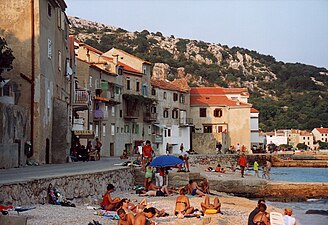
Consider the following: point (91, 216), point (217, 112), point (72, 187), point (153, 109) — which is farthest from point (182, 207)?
point (217, 112)

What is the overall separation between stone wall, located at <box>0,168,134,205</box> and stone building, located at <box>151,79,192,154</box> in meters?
46.7

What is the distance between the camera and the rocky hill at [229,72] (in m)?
158

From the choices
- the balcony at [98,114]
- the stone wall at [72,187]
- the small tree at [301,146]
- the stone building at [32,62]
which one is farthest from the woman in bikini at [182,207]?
the small tree at [301,146]

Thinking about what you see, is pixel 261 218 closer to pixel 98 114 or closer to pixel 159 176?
pixel 159 176

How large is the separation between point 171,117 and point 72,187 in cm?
5989

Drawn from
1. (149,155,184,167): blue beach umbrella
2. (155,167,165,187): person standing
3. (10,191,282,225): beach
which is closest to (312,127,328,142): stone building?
(155,167,165,187): person standing

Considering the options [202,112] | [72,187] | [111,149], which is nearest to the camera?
[72,187]

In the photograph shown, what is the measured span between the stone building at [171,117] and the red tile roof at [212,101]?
2473 mm

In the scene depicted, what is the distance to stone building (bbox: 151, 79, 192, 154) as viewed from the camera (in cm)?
7888

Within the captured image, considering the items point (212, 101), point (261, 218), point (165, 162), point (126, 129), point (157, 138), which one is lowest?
point (261, 218)

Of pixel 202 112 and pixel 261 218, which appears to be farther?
pixel 202 112

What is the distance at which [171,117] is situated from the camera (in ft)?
269

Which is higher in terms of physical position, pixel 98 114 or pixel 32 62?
pixel 32 62

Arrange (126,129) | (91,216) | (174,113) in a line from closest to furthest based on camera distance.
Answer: (91,216)
(126,129)
(174,113)
